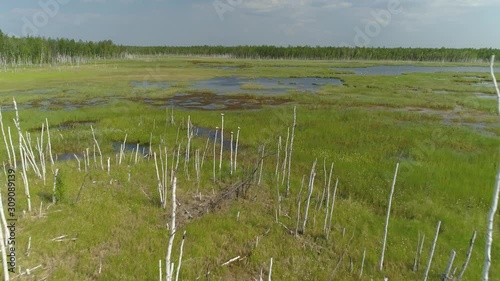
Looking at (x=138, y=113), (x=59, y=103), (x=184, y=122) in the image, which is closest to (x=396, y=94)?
(x=184, y=122)

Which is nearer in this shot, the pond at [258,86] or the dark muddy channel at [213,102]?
the dark muddy channel at [213,102]

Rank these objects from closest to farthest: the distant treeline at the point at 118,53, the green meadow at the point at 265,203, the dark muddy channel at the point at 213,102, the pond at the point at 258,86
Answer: the green meadow at the point at 265,203 < the dark muddy channel at the point at 213,102 < the pond at the point at 258,86 < the distant treeline at the point at 118,53

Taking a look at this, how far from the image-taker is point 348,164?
63.1ft

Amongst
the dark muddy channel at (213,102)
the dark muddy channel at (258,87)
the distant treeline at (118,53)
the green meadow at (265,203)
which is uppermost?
the distant treeline at (118,53)

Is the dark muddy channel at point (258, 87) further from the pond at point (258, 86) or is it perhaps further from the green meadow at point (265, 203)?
the green meadow at point (265, 203)

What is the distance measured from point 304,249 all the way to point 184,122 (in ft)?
71.4

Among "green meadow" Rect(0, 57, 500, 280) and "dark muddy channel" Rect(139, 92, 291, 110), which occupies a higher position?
"dark muddy channel" Rect(139, 92, 291, 110)

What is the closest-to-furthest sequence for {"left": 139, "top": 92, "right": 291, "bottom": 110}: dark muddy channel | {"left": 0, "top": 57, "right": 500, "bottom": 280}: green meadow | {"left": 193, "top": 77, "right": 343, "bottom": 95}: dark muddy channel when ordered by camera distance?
{"left": 0, "top": 57, "right": 500, "bottom": 280}: green meadow < {"left": 139, "top": 92, "right": 291, "bottom": 110}: dark muddy channel < {"left": 193, "top": 77, "right": 343, "bottom": 95}: dark muddy channel

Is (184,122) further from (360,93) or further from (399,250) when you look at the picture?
(360,93)

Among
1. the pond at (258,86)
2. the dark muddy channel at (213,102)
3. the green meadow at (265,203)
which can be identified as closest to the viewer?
the green meadow at (265,203)

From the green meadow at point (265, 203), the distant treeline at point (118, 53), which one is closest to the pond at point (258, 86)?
the green meadow at point (265, 203)

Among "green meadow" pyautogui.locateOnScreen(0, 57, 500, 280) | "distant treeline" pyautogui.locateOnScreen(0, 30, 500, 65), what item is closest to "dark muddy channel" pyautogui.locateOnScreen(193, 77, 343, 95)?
"green meadow" pyautogui.locateOnScreen(0, 57, 500, 280)

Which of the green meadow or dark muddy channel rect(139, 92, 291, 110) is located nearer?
the green meadow

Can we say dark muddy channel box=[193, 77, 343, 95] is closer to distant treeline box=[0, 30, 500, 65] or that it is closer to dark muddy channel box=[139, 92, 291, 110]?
dark muddy channel box=[139, 92, 291, 110]
